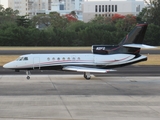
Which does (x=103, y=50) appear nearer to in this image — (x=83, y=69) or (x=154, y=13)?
(x=83, y=69)

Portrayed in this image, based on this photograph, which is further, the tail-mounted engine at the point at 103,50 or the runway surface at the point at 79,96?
the tail-mounted engine at the point at 103,50

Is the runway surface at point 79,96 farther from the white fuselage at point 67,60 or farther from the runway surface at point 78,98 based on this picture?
the white fuselage at point 67,60

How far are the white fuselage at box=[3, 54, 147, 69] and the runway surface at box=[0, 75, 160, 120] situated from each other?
1.25 metres

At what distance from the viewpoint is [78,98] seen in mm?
26906

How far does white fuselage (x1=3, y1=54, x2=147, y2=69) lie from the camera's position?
36.8 meters

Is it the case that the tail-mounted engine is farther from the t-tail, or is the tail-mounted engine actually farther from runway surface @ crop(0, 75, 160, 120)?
runway surface @ crop(0, 75, 160, 120)

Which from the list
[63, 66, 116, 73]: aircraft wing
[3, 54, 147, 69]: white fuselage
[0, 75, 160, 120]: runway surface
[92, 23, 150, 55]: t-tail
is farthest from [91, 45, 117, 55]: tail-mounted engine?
[63, 66, 116, 73]: aircraft wing

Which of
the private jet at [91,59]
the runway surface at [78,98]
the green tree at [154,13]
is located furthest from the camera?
the green tree at [154,13]

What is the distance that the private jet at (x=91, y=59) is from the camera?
36.8 meters

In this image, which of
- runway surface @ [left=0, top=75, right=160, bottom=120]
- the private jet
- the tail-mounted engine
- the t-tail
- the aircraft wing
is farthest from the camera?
the tail-mounted engine

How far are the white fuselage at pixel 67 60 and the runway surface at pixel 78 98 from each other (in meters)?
1.25

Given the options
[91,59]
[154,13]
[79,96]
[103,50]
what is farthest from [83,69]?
[154,13]

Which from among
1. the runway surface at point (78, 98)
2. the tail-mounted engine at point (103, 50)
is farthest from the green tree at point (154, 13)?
the runway surface at point (78, 98)

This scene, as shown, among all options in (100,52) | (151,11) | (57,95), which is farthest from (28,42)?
(57,95)
